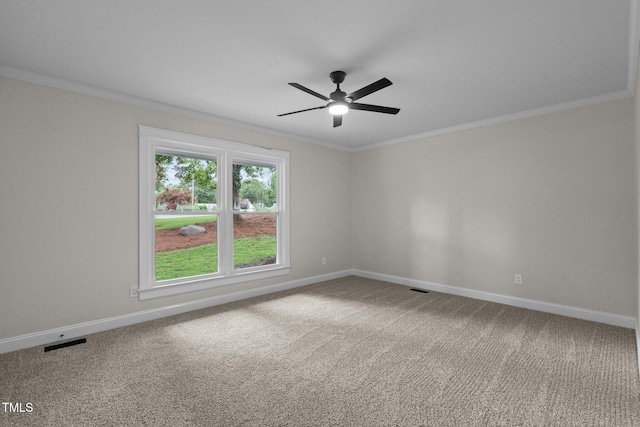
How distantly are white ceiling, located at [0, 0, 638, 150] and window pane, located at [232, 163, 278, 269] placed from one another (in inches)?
48.9

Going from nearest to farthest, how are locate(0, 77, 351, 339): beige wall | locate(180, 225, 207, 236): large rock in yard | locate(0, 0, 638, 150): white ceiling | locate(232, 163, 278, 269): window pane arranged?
1. locate(0, 0, 638, 150): white ceiling
2. locate(0, 77, 351, 339): beige wall
3. locate(232, 163, 278, 269): window pane
4. locate(180, 225, 207, 236): large rock in yard

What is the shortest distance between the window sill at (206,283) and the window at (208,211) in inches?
0.4

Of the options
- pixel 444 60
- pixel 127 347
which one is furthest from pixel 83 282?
pixel 444 60

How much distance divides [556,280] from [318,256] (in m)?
3.39

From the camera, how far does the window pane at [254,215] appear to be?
464 cm

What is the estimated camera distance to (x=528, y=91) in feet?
10.7

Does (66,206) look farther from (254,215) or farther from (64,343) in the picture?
(254,215)

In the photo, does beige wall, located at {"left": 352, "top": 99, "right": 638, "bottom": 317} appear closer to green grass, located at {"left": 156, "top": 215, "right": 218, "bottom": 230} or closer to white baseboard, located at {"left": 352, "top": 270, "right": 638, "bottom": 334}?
white baseboard, located at {"left": 352, "top": 270, "right": 638, "bottom": 334}

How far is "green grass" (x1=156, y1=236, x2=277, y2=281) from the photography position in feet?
16.6

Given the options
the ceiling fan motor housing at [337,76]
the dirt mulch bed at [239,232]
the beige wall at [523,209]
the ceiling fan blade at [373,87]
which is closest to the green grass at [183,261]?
the dirt mulch bed at [239,232]

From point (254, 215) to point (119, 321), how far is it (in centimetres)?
223

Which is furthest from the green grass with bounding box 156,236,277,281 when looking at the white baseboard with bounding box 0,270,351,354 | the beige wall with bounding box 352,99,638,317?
the beige wall with bounding box 352,99,638,317

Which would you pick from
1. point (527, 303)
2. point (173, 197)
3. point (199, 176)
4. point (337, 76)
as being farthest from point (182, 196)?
point (527, 303)

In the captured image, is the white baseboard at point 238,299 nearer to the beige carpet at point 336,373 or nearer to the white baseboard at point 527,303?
the white baseboard at point 527,303
